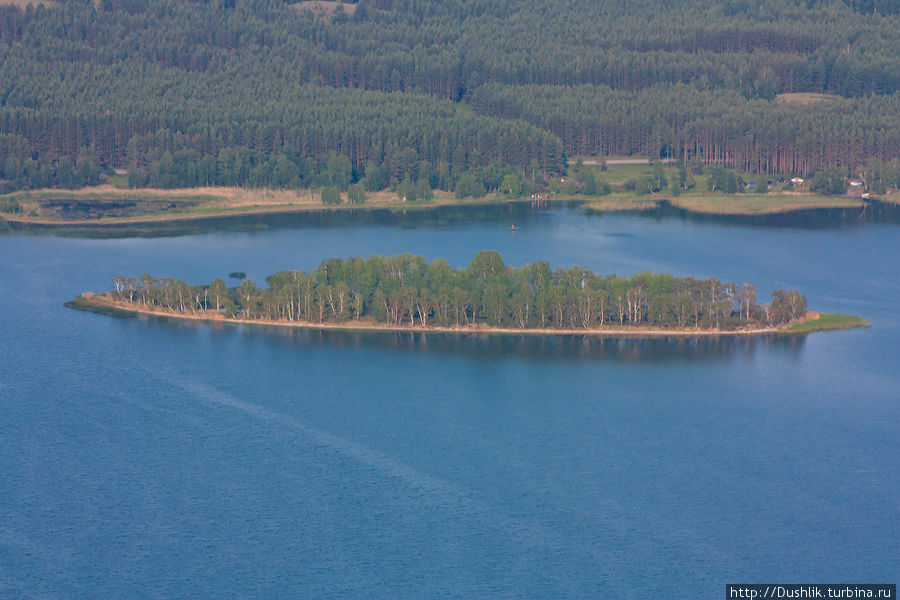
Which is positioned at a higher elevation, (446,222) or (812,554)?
(446,222)

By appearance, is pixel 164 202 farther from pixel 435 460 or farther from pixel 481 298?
pixel 435 460

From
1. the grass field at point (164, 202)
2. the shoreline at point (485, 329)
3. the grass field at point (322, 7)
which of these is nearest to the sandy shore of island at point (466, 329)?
the shoreline at point (485, 329)

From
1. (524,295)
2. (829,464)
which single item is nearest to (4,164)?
(524,295)

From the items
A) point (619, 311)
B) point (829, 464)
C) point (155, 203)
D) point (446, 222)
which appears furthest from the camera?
point (155, 203)

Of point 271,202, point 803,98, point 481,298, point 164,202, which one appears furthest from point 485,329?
point 803,98

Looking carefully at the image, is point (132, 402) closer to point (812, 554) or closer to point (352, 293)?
point (352, 293)

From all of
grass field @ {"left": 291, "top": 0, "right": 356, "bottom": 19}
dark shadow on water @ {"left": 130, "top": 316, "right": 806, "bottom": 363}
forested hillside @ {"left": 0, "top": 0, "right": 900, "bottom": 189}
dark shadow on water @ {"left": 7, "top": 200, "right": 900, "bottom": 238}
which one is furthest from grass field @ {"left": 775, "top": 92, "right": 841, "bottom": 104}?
dark shadow on water @ {"left": 130, "top": 316, "right": 806, "bottom": 363}
